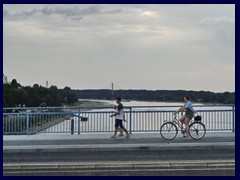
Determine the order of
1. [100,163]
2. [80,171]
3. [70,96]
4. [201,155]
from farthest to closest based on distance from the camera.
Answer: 1. [70,96]
2. [201,155]
3. [100,163]
4. [80,171]

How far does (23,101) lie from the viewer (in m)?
45.2

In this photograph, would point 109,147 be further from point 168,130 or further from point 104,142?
point 168,130

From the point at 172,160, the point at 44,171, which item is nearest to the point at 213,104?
the point at 172,160

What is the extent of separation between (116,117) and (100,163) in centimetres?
601

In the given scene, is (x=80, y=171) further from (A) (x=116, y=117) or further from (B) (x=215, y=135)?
(B) (x=215, y=135)

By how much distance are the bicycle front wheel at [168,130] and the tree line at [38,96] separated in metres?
3.62

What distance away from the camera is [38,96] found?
114ft

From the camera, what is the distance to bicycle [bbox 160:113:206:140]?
1555 cm

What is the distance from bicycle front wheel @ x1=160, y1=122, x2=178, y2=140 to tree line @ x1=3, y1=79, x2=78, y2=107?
3.62 meters

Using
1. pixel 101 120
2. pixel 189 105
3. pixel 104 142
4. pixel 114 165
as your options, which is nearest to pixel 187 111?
pixel 189 105

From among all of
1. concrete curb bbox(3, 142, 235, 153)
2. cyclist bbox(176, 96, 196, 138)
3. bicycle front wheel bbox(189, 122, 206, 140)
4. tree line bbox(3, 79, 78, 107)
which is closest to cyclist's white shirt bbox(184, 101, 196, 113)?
cyclist bbox(176, 96, 196, 138)

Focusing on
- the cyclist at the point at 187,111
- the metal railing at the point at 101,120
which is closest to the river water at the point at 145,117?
the metal railing at the point at 101,120

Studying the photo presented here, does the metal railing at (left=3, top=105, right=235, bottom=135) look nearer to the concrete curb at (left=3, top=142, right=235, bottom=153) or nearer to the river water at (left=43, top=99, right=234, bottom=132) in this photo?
the river water at (left=43, top=99, right=234, bottom=132)
